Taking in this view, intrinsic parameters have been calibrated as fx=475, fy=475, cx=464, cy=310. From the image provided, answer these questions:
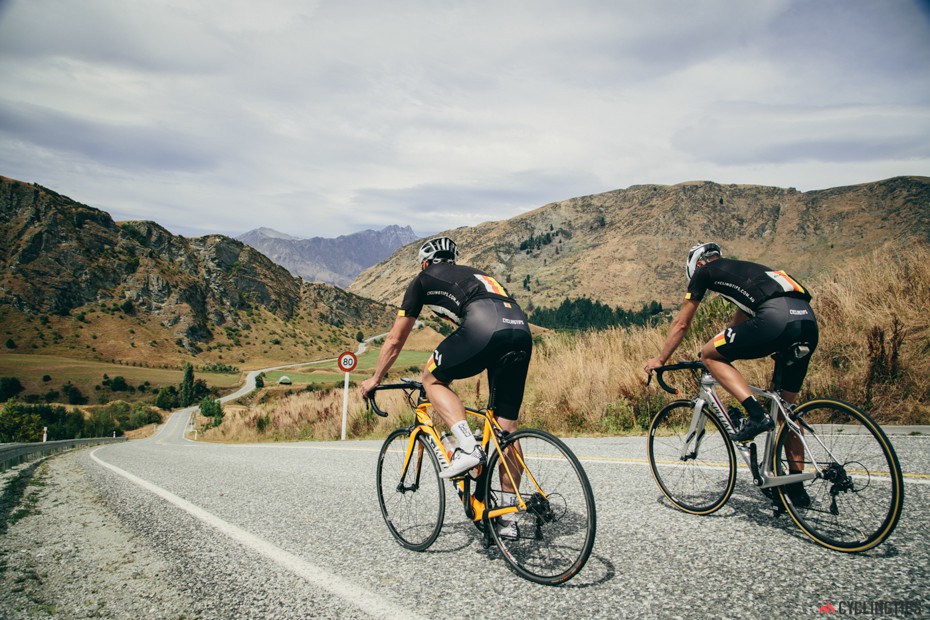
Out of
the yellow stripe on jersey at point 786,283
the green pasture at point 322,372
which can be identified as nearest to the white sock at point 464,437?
the yellow stripe on jersey at point 786,283

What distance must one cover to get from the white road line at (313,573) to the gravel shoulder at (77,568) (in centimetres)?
57

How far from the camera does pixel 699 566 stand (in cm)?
286

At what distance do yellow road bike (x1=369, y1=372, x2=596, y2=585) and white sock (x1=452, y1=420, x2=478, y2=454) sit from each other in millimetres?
127

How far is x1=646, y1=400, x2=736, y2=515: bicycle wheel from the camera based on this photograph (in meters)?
4.12

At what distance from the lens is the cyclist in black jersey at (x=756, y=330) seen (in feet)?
11.8

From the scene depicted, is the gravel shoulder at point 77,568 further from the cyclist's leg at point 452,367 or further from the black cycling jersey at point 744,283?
the black cycling jersey at point 744,283

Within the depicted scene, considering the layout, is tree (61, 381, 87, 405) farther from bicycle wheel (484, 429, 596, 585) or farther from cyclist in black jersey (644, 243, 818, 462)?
cyclist in black jersey (644, 243, 818, 462)

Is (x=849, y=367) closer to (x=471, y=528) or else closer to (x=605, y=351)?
(x=605, y=351)

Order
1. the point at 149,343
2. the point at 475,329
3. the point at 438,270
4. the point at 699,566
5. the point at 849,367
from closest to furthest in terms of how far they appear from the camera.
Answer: the point at 699,566, the point at 475,329, the point at 438,270, the point at 849,367, the point at 149,343

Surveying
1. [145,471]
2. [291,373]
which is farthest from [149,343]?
[145,471]

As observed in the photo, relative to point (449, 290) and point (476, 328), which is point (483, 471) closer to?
point (476, 328)

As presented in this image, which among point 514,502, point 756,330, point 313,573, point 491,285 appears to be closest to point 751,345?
point 756,330

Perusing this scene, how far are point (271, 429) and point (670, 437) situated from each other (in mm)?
18896

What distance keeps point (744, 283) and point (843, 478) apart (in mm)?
1558
